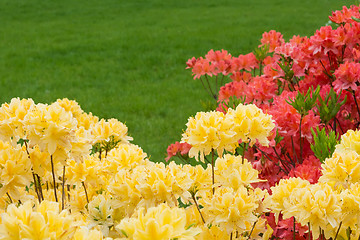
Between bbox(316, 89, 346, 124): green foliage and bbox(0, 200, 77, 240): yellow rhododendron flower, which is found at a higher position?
bbox(0, 200, 77, 240): yellow rhododendron flower

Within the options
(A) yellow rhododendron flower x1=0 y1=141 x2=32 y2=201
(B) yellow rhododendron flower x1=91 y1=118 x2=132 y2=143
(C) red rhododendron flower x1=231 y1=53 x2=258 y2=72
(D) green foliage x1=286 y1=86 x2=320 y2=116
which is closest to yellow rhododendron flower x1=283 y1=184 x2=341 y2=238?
(D) green foliage x1=286 y1=86 x2=320 y2=116

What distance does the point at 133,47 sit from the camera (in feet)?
31.6

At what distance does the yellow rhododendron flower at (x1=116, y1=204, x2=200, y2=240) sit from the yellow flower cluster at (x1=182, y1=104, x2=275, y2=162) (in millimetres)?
429

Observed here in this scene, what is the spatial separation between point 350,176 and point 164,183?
53cm

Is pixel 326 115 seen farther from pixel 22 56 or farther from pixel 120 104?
pixel 22 56

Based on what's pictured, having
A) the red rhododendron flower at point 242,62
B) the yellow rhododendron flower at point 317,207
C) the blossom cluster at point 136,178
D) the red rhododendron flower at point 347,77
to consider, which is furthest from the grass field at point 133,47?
the yellow rhododendron flower at point 317,207

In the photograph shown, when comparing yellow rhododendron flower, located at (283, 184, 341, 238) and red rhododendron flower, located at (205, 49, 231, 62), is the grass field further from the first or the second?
yellow rhododendron flower, located at (283, 184, 341, 238)

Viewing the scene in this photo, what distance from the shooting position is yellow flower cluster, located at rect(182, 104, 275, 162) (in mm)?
1438

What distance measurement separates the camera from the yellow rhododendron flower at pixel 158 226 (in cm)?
96

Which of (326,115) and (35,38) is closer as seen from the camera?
(326,115)

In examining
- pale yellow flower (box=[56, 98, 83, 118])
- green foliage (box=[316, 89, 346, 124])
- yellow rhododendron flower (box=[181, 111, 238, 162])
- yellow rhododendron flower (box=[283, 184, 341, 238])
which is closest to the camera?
yellow rhododendron flower (box=[283, 184, 341, 238])

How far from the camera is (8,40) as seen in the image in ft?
34.8

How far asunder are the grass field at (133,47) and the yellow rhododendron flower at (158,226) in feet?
12.6

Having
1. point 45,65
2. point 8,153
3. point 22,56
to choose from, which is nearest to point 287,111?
point 8,153
